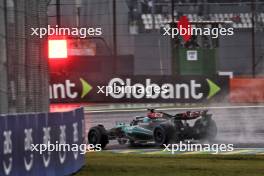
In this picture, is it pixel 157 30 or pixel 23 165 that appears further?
pixel 157 30

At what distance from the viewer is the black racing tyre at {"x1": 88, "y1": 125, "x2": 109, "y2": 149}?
791 inches

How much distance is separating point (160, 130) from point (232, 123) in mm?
5217

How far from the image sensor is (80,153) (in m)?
13.2

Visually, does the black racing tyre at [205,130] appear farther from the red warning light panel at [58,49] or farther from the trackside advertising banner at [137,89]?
the red warning light panel at [58,49]

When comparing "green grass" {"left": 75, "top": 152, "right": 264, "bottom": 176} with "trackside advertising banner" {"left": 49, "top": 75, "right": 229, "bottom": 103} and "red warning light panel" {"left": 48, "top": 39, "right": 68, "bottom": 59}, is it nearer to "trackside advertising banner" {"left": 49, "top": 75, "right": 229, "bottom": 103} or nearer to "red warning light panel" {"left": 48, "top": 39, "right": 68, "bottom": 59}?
"trackside advertising banner" {"left": 49, "top": 75, "right": 229, "bottom": 103}

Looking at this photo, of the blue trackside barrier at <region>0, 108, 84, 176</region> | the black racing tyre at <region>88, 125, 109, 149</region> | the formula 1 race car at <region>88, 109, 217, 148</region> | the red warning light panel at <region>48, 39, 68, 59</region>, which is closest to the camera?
the blue trackside barrier at <region>0, 108, 84, 176</region>

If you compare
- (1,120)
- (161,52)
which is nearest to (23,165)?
(1,120)

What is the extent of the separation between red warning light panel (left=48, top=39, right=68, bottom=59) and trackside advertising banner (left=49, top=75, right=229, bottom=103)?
2.19m

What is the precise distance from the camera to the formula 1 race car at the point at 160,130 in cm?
1962

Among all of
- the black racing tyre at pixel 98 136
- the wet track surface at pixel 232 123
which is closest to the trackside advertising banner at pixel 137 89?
the wet track surface at pixel 232 123

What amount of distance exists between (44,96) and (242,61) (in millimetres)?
26734

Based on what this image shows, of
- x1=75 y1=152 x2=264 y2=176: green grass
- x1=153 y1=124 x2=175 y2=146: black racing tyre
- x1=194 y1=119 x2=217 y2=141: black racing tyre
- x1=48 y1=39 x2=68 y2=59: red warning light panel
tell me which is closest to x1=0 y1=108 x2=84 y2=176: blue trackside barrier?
x1=75 y1=152 x2=264 y2=176: green grass

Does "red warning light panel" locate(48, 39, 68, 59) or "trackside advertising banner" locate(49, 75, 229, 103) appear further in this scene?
"red warning light panel" locate(48, 39, 68, 59)

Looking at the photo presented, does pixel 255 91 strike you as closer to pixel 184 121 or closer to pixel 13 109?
pixel 184 121
